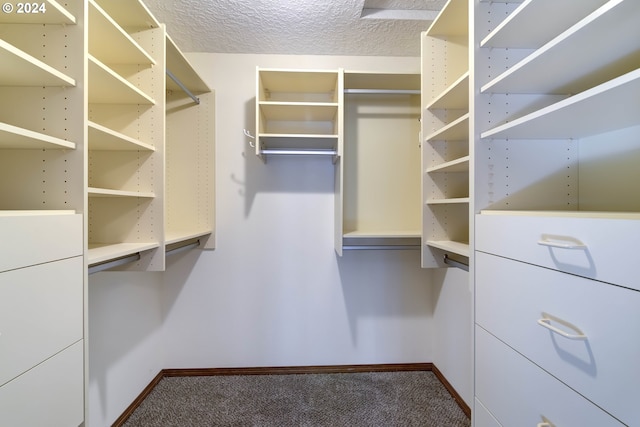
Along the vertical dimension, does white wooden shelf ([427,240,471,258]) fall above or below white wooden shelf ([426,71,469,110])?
below

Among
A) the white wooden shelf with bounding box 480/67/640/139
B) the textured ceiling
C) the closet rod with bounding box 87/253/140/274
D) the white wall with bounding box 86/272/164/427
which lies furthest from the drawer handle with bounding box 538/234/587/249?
the white wall with bounding box 86/272/164/427

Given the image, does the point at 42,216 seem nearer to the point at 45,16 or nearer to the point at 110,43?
the point at 45,16

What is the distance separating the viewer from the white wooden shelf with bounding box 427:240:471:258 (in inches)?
49.6

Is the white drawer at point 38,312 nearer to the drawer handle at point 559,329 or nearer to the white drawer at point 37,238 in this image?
the white drawer at point 37,238

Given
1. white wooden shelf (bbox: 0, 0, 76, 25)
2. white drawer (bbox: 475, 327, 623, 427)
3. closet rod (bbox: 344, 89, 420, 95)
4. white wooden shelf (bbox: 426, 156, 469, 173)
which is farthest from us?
closet rod (bbox: 344, 89, 420, 95)

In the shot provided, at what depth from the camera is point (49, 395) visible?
31.6 inches

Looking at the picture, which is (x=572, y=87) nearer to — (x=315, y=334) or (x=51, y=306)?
(x=51, y=306)

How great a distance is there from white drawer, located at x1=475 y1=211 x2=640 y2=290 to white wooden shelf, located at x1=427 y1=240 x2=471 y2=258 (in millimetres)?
250

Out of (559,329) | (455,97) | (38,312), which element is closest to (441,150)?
(455,97)

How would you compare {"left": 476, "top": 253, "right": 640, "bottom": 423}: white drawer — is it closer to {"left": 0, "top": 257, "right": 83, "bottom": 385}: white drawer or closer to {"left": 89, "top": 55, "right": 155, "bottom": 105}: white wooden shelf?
{"left": 0, "top": 257, "right": 83, "bottom": 385}: white drawer

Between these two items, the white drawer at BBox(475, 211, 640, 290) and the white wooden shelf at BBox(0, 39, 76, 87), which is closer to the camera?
the white drawer at BBox(475, 211, 640, 290)

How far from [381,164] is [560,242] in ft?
5.19

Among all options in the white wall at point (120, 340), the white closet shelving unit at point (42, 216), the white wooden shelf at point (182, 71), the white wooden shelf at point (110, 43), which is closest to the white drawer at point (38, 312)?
the white closet shelving unit at point (42, 216)

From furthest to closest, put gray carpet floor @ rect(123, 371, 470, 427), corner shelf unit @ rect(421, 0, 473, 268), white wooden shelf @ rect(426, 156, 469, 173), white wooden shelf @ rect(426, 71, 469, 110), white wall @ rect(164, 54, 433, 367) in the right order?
1. white wall @ rect(164, 54, 433, 367)
2. gray carpet floor @ rect(123, 371, 470, 427)
3. corner shelf unit @ rect(421, 0, 473, 268)
4. white wooden shelf @ rect(426, 156, 469, 173)
5. white wooden shelf @ rect(426, 71, 469, 110)
